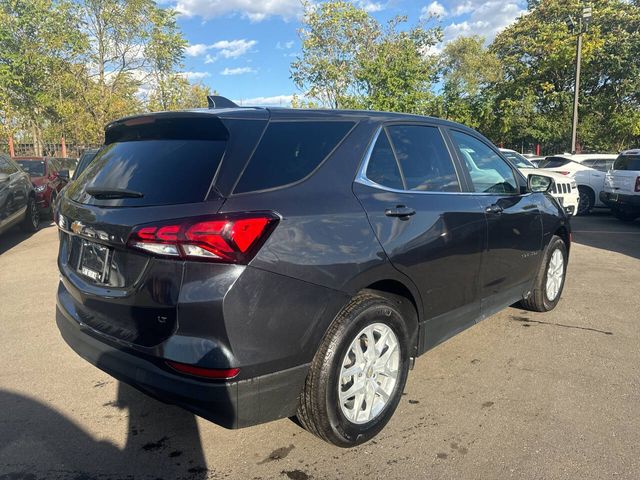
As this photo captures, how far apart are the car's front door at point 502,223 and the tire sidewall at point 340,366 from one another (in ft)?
3.32

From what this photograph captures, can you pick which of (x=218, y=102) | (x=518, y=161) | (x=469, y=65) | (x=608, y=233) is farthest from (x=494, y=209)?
(x=469, y=65)

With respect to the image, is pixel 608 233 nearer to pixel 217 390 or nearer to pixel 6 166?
pixel 217 390

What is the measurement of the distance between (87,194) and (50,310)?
114 inches

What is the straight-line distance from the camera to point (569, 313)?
491 cm

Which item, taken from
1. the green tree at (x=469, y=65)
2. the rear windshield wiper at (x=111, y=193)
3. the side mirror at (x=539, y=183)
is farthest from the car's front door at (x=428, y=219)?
the green tree at (x=469, y=65)

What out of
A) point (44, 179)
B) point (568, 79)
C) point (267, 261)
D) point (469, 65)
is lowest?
point (267, 261)

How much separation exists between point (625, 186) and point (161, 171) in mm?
10879

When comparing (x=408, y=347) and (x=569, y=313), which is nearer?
(x=408, y=347)

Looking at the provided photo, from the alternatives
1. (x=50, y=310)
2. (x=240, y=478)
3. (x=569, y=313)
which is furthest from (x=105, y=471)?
(x=569, y=313)

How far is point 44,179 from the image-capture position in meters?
11.5

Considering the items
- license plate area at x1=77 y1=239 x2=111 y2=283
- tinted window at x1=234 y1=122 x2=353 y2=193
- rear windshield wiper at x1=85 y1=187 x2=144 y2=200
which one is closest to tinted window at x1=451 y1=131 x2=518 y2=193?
tinted window at x1=234 y1=122 x2=353 y2=193

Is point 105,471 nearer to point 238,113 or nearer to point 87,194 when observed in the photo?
point 87,194

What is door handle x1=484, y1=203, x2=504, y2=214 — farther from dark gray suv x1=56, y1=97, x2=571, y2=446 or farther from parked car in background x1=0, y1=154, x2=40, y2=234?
parked car in background x1=0, y1=154, x2=40, y2=234

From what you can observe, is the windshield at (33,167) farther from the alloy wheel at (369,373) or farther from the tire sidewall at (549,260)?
the alloy wheel at (369,373)
